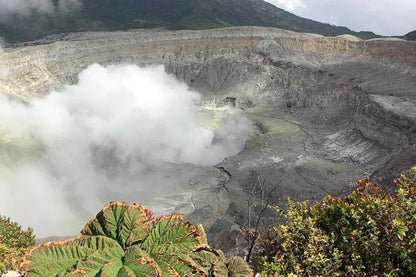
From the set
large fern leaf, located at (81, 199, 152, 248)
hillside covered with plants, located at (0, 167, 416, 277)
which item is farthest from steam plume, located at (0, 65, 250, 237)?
hillside covered with plants, located at (0, 167, 416, 277)

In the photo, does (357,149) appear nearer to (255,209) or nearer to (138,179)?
(255,209)

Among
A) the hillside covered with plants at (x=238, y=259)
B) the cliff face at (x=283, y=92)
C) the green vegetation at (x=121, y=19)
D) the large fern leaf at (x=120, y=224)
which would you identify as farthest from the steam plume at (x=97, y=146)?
the green vegetation at (x=121, y=19)

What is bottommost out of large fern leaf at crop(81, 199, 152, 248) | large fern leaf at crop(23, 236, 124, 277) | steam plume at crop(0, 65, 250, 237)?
steam plume at crop(0, 65, 250, 237)

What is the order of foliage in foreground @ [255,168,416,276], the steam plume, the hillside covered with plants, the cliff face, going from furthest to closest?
1. the cliff face
2. the steam plume
3. foliage in foreground @ [255,168,416,276]
4. the hillside covered with plants

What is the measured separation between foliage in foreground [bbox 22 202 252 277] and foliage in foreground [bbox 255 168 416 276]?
1.11 m

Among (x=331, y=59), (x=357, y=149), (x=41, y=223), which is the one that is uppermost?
(x=331, y=59)

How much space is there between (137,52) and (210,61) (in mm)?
13565

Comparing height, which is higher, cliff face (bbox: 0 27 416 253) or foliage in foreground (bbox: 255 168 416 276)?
foliage in foreground (bbox: 255 168 416 276)

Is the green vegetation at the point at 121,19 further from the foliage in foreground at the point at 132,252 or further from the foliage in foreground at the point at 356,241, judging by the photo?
the foliage in foreground at the point at 356,241

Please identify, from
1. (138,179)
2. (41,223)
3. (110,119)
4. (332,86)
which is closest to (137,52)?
(110,119)

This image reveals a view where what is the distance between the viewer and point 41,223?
38.2m

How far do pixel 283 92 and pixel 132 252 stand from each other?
68.6m

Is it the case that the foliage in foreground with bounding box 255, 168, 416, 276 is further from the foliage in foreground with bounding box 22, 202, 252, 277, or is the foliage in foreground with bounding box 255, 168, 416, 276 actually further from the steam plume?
the steam plume

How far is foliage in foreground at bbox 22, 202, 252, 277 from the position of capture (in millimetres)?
8758
